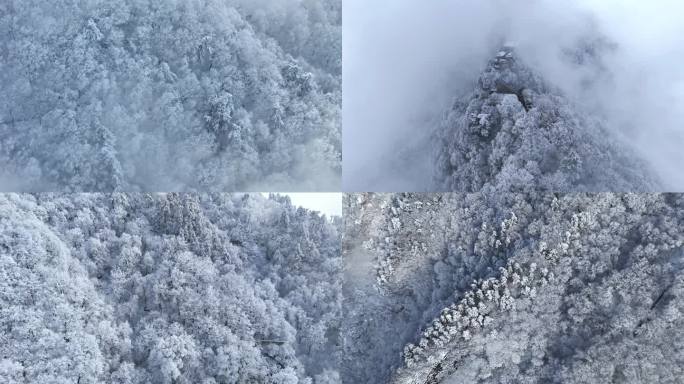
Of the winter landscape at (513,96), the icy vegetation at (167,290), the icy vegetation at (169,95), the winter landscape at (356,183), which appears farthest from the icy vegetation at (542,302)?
the icy vegetation at (169,95)

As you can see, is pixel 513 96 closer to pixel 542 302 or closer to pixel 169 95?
pixel 542 302

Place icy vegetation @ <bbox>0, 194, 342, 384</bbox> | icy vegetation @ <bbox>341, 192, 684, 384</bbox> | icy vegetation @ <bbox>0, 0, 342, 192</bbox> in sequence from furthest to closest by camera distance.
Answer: icy vegetation @ <bbox>0, 0, 342, 192</bbox> → icy vegetation @ <bbox>341, 192, 684, 384</bbox> → icy vegetation @ <bbox>0, 194, 342, 384</bbox>

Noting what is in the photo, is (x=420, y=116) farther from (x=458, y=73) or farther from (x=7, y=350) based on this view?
(x=7, y=350)

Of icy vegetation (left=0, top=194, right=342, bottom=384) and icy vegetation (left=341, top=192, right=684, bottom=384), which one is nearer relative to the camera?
icy vegetation (left=0, top=194, right=342, bottom=384)

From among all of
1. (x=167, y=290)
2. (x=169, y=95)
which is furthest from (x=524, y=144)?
(x=167, y=290)

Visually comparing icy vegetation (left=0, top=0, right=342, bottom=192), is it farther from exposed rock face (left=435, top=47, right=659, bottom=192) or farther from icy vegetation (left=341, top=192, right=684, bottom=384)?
icy vegetation (left=341, top=192, right=684, bottom=384)

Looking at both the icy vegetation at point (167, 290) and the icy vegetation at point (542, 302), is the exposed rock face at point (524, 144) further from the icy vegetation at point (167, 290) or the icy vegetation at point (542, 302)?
the icy vegetation at point (167, 290)

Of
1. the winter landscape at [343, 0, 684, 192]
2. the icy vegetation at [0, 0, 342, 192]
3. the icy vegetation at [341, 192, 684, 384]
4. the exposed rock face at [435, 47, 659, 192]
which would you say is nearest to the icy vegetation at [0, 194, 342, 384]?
the icy vegetation at [0, 0, 342, 192]
